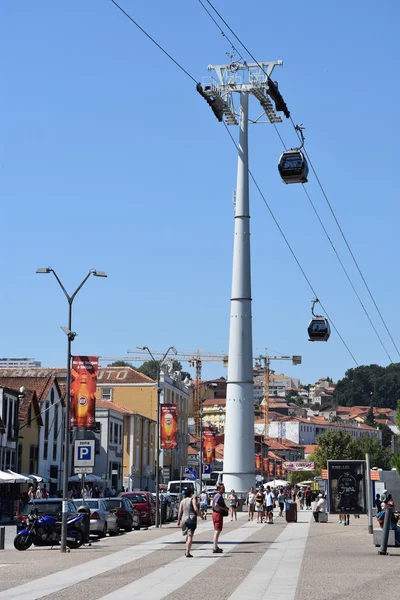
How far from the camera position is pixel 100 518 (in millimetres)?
32188

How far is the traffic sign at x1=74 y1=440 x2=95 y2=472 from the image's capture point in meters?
27.9

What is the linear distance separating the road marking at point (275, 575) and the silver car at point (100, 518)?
611cm

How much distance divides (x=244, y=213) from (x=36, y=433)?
20.9m

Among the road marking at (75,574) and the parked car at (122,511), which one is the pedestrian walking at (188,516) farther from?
the parked car at (122,511)

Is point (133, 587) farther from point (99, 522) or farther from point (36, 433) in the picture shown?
point (36, 433)

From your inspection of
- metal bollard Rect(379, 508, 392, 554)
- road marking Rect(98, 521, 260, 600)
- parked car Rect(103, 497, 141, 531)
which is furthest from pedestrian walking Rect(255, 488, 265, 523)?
metal bollard Rect(379, 508, 392, 554)

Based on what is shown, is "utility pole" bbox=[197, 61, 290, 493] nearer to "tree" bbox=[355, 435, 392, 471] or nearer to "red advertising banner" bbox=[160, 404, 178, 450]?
"red advertising banner" bbox=[160, 404, 178, 450]

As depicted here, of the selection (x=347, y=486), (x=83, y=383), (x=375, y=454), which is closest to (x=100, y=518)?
(x=83, y=383)

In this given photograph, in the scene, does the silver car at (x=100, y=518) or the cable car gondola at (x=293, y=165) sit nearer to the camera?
the silver car at (x=100, y=518)

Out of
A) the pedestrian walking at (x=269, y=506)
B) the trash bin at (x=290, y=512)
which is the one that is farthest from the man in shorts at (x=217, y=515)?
the trash bin at (x=290, y=512)

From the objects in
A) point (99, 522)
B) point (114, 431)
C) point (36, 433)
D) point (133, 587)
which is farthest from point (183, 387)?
point (133, 587)

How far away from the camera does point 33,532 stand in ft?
87.4

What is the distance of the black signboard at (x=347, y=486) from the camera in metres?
34.5

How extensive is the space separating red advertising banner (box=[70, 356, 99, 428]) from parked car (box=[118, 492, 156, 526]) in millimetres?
8501
